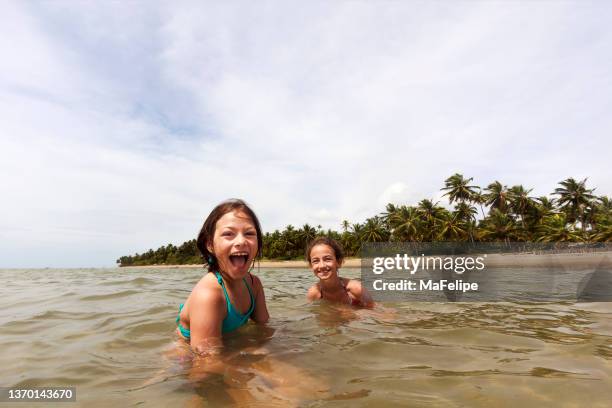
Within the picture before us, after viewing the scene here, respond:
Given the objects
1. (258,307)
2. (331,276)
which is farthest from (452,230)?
(258,307)

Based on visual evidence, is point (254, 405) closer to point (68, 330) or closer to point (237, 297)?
point (237, 297)

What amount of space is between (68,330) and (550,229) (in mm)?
61257

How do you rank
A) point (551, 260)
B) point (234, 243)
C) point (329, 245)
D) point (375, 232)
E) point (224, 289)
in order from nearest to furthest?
point (234, 243) < point (224, 289) < point (329, 245) < point (551, 260) < point (375, 232)

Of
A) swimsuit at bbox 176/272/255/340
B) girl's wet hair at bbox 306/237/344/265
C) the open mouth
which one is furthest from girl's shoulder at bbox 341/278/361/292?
the open mouth

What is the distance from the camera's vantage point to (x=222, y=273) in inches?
138

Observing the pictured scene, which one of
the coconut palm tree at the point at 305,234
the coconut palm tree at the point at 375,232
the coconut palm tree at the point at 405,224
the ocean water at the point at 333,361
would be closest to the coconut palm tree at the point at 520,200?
the coconut palm tree at the point at 405,224

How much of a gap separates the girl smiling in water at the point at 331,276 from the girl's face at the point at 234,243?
288cm

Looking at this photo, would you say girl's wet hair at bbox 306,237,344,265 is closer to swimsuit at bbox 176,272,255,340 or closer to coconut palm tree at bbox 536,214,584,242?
swimsuit at bbox 176,272,255,340

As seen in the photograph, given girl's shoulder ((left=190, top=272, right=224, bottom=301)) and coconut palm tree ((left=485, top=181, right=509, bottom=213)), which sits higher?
coconut palm tree ((left=485, top=181, right=509, bottom=213))

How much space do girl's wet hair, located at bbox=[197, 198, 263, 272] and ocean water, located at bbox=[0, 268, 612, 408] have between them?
34.7 inches

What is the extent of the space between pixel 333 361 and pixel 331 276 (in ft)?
10.4

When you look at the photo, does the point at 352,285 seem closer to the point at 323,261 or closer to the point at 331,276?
the point at 331,276

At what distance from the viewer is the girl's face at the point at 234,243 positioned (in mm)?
3234

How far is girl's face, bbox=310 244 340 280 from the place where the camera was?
6094 mm
